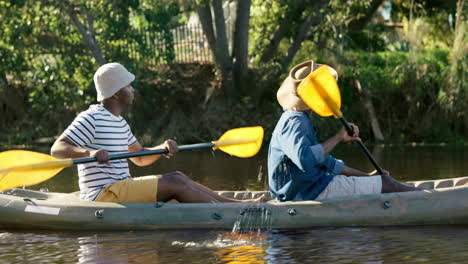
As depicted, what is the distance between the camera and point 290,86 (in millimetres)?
6273

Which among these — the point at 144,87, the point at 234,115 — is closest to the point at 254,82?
the point at 234,115

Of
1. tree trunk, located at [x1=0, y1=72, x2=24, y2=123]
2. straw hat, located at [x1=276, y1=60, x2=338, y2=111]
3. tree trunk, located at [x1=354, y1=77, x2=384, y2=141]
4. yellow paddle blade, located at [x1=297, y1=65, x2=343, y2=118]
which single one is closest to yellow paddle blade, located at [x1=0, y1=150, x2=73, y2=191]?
straw hat, located at [x1=276, y1=60, x2=338, y2=111]

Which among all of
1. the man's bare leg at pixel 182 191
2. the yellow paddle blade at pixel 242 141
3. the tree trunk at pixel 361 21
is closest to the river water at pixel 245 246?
the man's bare leg at pixel 182 191

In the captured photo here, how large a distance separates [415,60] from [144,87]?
5.67 m

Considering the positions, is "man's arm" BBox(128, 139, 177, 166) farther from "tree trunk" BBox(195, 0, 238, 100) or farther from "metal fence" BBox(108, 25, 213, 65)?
"metal fence" BBox(108, 25, 213, 65)

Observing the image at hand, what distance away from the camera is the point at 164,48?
61.5 feet

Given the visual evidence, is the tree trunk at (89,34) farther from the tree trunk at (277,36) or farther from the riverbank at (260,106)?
the tree trunk at (277,36)

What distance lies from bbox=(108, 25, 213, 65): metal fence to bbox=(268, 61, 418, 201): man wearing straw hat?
36.7ft

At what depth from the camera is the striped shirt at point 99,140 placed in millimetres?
6168

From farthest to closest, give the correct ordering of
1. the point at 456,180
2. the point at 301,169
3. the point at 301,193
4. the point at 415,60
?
the point at 415,60, the point at 456,180, the point at 301,193, the point at 301,169

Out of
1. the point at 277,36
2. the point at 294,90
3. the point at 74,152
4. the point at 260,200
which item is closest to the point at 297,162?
the point at 294,90

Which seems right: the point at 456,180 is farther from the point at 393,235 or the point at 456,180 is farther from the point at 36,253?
the point at 36,253

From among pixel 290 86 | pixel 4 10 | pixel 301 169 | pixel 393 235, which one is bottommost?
pixel 393 235

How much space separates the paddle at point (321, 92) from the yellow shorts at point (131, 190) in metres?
1.35
